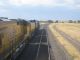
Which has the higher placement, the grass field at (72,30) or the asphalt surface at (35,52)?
the asphalt surface at (35,52)

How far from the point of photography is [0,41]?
18688 millimetres

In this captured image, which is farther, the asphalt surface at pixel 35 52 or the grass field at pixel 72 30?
the grass field at pixel 72 30

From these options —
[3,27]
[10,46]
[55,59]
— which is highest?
[3,27]

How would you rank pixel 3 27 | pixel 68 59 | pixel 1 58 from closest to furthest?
pixel 1 58 < pixel 3 27 < pixel 68 59

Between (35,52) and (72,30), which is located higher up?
(35,52)

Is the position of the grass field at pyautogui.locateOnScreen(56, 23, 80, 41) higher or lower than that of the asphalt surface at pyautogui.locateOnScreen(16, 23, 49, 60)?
lower

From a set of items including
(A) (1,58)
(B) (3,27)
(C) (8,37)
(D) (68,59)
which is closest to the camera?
(A) (1,58)

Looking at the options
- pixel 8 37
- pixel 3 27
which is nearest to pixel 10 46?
pixel 8 37

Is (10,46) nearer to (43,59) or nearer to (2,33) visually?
(2,33)

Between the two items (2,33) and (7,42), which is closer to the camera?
(2,33)

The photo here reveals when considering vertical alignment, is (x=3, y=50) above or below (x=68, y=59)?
above

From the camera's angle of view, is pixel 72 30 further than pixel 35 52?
Yes

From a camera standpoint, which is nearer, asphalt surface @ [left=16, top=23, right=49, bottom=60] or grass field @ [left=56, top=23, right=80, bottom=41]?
asphalt surface @ [left=16, top=23, right=49, bottom=60]

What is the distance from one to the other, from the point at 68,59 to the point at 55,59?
1.29 metres
